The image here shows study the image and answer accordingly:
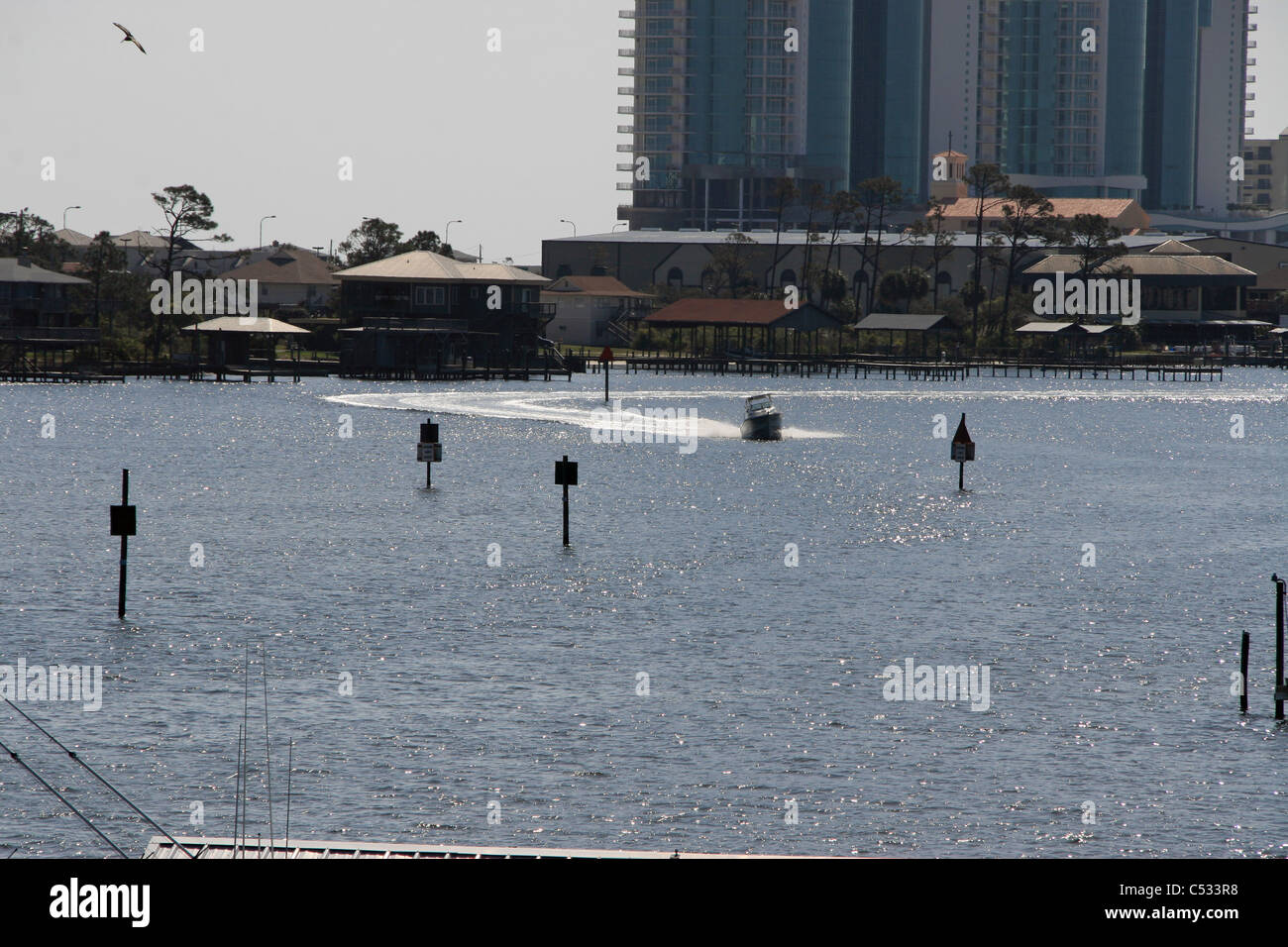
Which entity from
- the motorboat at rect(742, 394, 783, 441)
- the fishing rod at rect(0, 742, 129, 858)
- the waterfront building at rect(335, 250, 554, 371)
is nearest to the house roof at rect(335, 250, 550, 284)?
the waterfront building at rect(335, 250, 554, 371)

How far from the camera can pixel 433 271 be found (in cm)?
16475

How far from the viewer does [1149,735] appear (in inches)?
→ 1292

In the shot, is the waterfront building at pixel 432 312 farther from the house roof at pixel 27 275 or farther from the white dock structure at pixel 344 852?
the white dock structure at pixel 344 852

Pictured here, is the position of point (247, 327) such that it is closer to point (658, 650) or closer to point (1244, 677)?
point (658, 650)

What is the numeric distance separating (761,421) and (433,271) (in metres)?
61.0

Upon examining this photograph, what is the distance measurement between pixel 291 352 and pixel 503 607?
153397 mm

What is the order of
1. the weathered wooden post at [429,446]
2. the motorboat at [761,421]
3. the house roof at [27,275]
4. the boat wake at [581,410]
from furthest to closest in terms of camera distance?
the house roof at [27,275], the boat wake at [581,410], the motorboat at [761,421], the weathered wooden post at [429,446]

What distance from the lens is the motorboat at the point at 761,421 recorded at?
113 meters

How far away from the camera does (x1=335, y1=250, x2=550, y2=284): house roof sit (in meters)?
163

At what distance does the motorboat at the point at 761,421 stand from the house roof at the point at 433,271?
182ft

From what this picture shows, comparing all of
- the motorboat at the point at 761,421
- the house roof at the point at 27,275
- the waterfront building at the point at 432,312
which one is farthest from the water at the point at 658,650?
the waterfront building at the point at 432,312
